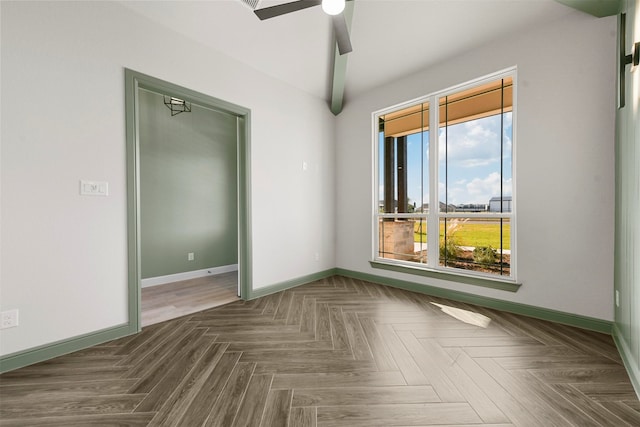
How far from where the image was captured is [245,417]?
1341 millimetres

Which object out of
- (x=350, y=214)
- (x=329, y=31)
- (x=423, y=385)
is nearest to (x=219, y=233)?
(x=350, y=214)

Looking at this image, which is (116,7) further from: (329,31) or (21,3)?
(329,31)

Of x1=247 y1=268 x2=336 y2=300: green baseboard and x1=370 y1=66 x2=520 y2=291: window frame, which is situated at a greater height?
x1=370 y1=66 x2=520 y2=291: window frame

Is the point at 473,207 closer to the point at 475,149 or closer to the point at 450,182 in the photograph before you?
the point at 450,182

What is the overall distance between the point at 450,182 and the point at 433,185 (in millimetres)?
199

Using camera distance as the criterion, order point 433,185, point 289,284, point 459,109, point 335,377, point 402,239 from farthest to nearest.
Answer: point 402,239
point 289,284
point 433,185
point 459,109
point 335,377

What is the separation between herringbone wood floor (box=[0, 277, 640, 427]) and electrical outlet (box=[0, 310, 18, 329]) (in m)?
0.32

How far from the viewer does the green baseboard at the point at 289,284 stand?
3254mm

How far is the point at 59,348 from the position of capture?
75.8 inches

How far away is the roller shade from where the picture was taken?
285 cm

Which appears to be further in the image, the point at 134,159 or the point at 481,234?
the point at 481,234

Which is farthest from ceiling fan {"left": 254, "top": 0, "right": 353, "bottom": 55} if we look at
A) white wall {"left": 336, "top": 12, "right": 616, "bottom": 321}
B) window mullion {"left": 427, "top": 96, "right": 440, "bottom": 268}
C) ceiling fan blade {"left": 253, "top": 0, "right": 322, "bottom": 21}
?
window mullion {"left": 427, "top": 96, "right": 440, "bottom": 268}

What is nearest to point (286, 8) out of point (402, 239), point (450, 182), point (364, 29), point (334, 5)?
point (334, 5)

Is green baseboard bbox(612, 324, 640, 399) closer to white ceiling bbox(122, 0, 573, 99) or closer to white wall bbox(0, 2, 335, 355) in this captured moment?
white ceiling bbox(122, 0, 573, 99)
